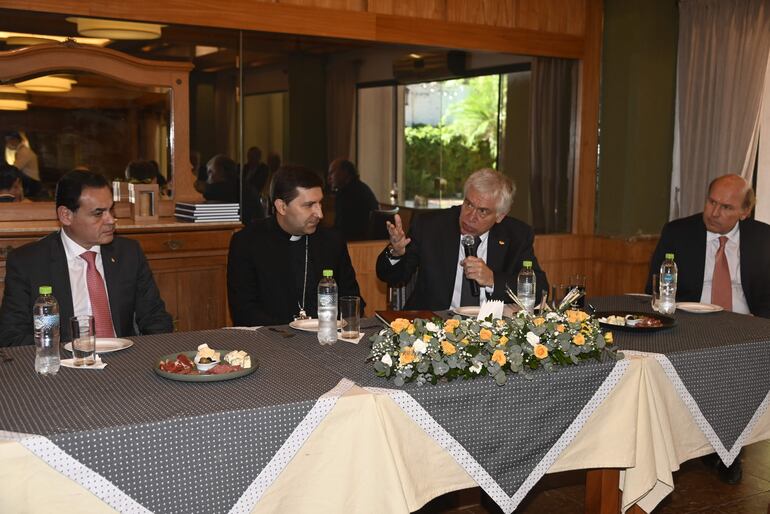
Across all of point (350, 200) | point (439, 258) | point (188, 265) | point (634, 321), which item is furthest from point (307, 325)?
point (350, 200)

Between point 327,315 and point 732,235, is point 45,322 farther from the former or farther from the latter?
point 732,235

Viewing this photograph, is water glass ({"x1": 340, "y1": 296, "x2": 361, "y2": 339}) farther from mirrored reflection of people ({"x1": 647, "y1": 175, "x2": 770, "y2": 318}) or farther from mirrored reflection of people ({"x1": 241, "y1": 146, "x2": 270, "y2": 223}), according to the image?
mirrored reflection of people ({"x1": 241, "y1": 146, "x2": 270, "y2": 223})

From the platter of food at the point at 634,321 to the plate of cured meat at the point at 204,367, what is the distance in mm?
1394

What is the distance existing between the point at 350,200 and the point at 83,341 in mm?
3347

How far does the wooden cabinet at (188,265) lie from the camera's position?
4605mm

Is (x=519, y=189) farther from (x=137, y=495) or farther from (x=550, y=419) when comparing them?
(x=137, y=495)

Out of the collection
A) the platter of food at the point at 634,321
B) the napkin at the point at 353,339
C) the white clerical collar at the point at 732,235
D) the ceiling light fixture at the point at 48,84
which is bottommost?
the napkin at the point at 353,339

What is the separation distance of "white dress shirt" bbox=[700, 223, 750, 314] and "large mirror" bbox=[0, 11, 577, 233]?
2.27 m

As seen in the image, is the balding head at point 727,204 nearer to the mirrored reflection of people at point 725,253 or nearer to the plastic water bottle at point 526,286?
the mirrored reflection of people at point 725,253

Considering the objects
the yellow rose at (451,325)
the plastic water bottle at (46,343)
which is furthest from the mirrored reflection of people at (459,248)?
the plastic water bottle at (46,343)

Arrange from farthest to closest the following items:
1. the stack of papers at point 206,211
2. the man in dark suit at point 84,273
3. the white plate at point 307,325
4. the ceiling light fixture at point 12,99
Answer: the stack of papers at point 206,211
the ceiling light fixture at point 12,99
the man in dark suit at point 84,273
the white plate at point 307,325

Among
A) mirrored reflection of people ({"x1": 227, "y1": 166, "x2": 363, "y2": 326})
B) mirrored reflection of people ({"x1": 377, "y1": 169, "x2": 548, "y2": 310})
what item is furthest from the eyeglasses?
mirrored reflection of people ({"x1": 227, "y1": 166, "x2": 363, "y2": 326})

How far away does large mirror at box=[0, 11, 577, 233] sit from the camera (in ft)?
16.5

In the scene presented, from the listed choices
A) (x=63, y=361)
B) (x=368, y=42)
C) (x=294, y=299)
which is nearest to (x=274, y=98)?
(x=368, y=42)
